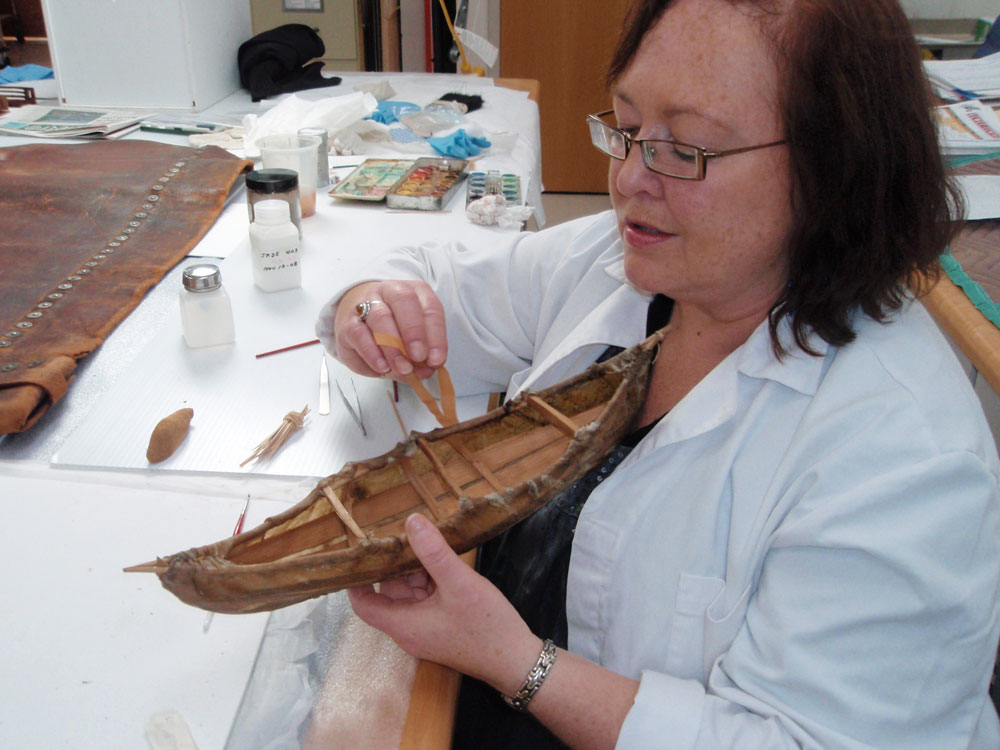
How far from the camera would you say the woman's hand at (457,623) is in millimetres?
924

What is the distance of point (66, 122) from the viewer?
288 cm

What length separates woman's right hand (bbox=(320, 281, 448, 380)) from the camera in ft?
4.41

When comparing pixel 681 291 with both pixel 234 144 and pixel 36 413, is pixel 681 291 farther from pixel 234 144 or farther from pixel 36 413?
pixel 234 144

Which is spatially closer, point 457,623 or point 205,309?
point 457,623

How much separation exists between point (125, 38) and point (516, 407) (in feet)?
8.68

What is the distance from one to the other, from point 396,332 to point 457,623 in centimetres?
57

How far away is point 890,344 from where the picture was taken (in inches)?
39.4

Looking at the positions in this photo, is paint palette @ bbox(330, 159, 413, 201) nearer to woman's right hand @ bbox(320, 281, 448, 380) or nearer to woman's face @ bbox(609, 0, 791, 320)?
woman's right hand @ bbox(320, 281, 448, 380)

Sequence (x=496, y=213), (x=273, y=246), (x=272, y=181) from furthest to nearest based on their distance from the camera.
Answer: (x=496, y=213) → (x=272, y=181) → (x=273, y=246)

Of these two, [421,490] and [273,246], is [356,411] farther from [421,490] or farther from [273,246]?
[273,246]

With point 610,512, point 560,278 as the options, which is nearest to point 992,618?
point 610,512

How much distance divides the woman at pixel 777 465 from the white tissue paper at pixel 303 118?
1.85 m

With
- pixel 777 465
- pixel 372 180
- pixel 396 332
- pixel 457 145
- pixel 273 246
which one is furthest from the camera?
pixel 457 145

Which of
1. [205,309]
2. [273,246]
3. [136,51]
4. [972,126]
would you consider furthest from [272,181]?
[972,126]
